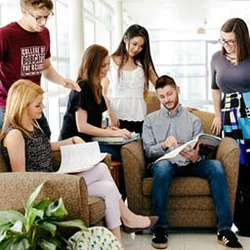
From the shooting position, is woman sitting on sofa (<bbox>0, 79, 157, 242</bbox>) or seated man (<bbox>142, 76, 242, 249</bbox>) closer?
woman sitting on sofa (<bbox>0, 79, 157, 242</bbox>)

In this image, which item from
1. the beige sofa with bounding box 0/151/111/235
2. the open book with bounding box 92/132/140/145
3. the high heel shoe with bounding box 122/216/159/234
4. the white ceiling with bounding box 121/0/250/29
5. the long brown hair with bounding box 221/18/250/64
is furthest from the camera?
the white ceiling with bounding box 121/0/250/29

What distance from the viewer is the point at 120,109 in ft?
12.5

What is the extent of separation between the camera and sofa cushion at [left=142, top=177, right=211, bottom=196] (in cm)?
331

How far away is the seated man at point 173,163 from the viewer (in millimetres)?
3219

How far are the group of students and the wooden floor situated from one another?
0.06 meters

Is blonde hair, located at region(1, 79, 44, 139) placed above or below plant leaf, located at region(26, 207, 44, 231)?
above

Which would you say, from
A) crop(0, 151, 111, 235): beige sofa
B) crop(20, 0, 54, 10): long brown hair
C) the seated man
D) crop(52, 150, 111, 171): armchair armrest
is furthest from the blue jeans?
crop(20, 0, 54, 10): long brown hair

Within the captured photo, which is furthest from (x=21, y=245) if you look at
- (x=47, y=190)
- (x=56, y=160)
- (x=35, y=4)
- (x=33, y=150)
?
(x=35, y=4)

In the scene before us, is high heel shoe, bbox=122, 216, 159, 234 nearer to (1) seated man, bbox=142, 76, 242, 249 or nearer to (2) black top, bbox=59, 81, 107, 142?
(1) seated man, bbox=142, 76, 242, 249

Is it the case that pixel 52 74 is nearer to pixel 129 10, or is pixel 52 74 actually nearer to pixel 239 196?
pixel 239 196

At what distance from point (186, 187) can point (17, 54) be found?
1.43m

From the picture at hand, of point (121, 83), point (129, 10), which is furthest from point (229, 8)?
point (121, 83)

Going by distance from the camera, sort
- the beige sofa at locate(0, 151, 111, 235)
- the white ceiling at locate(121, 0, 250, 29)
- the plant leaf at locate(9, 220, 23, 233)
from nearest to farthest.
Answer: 1. the plant leaf at locate(9, 220, 23, 233)
2. the beige sofa at locate(0, 151, 111, 235)
3. the white ceiling at locate(121, 0, 250, 29)

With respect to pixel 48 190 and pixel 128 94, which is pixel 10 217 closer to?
pixel 48 190
